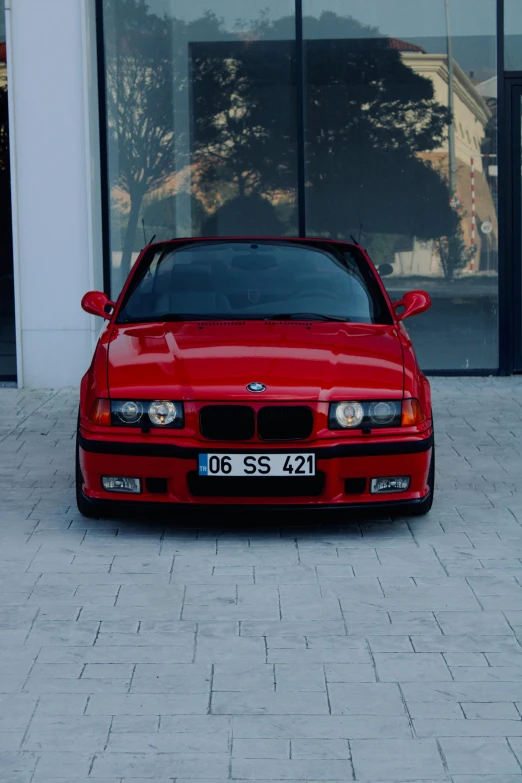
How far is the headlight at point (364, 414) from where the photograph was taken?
6211 mm

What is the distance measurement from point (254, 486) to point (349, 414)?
0.57 meters

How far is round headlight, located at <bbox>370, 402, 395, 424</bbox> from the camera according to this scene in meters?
6.27

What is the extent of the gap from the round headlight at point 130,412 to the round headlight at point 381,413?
1108mm

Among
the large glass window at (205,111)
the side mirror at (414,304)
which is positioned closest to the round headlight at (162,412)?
the side mirror at (414,304)

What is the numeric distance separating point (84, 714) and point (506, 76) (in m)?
9.71

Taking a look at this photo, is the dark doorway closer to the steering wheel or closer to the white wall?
the white wall

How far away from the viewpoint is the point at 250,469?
6145 millimetres

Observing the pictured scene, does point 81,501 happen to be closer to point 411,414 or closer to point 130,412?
point 130,412

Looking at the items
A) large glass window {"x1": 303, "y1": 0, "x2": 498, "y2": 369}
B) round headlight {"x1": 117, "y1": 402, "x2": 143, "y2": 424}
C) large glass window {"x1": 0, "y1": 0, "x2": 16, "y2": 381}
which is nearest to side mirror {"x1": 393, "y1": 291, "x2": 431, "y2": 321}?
round headlight {"x1": 117, "y1": 402, "x2": 143, "y2": 424}

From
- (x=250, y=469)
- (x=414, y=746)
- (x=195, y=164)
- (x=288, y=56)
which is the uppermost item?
(x=288, y=56)

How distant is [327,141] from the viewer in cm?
1261

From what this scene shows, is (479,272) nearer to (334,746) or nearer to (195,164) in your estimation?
(195,164)

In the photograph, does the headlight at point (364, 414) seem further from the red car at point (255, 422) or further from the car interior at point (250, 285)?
the car interior at point (250, 285)

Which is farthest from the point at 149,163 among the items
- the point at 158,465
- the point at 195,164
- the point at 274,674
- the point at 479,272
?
the point at 274,674
